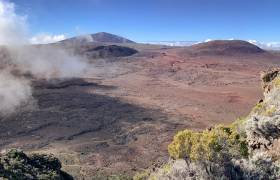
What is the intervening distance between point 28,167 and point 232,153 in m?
10.5

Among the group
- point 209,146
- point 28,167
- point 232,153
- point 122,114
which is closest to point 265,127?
point 232,153

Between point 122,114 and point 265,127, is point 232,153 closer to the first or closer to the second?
point 265,127

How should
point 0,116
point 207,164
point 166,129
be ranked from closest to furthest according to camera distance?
point 207,164, point 166,129, point 0,116

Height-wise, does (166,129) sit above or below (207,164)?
below

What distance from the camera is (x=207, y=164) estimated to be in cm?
1578

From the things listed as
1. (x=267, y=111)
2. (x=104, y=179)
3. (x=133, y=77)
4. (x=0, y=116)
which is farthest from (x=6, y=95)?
(x=267, y=111)

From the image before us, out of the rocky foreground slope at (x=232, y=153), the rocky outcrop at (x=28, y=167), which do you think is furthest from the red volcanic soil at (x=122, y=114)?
the rocky foreground slope at (x=232, y=153)

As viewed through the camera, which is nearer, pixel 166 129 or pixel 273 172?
pixel 273 172

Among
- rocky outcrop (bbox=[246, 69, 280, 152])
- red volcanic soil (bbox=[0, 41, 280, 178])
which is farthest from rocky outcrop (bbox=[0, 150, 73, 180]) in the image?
red volcanic soil (bbox=[0, 41, 280, 178])

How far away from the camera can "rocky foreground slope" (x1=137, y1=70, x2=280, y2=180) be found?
1514cm

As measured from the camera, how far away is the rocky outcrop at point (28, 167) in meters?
20.1

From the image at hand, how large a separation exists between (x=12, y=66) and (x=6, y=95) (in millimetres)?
Answer: 38214

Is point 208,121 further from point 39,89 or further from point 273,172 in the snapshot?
point 273,172

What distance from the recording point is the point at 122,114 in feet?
226
